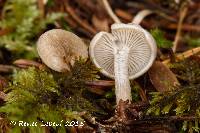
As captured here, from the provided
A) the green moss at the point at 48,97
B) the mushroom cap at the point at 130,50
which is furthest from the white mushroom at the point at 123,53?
the green moss at the point at 48,97

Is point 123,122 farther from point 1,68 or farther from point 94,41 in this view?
point 1,68

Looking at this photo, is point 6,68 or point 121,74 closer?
point 121,74

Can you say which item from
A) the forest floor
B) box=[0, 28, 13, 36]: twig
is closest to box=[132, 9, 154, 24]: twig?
the forest floor

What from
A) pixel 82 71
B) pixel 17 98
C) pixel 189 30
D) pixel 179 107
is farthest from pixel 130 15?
pixel 17 98

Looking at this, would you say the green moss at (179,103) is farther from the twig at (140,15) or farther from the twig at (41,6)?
the twig at (41,6)

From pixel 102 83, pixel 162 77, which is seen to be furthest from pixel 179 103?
pixel 102 83

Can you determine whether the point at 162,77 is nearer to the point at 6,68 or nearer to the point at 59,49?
the point at 59,49
